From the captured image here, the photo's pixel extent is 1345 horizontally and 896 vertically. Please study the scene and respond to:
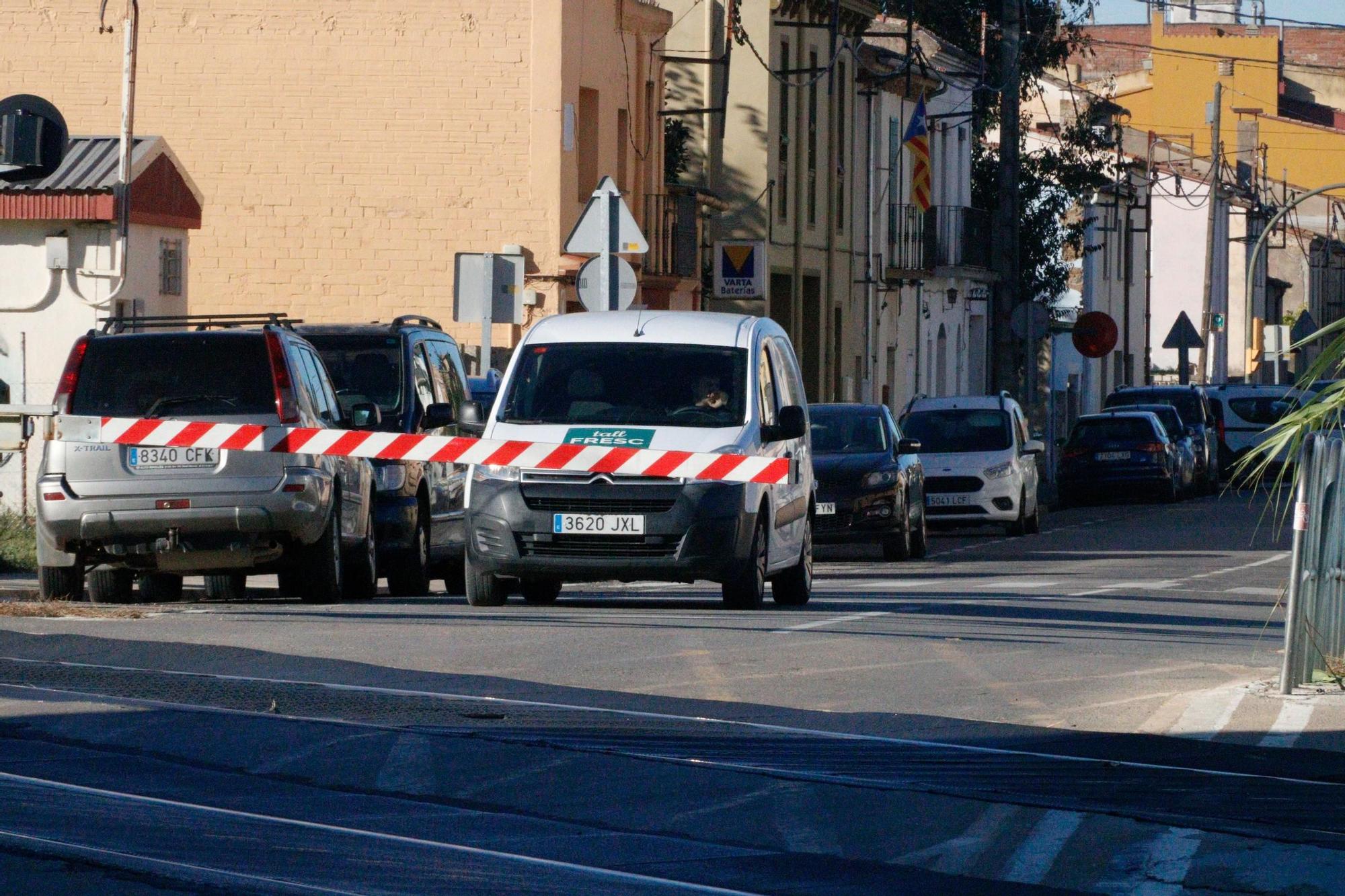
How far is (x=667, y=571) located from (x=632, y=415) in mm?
1206

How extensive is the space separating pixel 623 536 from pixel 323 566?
2.15 meters

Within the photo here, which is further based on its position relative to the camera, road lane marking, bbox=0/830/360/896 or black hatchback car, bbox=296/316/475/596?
black hatchback car, bbox=296/316/475/596

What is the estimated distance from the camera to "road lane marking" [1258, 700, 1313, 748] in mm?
10242

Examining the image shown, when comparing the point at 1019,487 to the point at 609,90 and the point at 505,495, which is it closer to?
the point at 609,90

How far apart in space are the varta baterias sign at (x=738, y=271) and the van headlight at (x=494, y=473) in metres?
12.4

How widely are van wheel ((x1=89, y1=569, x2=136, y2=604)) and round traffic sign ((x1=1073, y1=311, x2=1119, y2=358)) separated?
89.3 ft

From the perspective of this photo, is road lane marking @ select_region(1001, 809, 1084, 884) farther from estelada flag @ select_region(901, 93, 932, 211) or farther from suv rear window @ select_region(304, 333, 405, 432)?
estelada flag @ select_region(901, 93, 932, 211)

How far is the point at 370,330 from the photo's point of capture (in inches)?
764

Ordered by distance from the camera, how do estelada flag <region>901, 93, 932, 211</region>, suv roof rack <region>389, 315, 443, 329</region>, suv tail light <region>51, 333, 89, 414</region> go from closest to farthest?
suv tail light <region>51, 333, 89, 414</region>, suv roof rack <region>389, 315, 443, 329</region>, estelada flag <region>901, 93, 932, 211</region>

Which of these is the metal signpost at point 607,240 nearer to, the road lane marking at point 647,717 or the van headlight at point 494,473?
the van headlight at point 494,473

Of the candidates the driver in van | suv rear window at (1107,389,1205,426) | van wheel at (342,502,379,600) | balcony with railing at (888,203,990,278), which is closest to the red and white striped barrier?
the driver in van

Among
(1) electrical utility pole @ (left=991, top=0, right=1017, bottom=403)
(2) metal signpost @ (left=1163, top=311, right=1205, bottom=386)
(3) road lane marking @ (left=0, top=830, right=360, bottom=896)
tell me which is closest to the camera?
(3) road lane marking @ (left=0, top=830, right=360, bottom=896)

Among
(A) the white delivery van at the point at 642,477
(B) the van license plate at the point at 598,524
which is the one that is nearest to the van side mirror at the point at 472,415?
(A) the white delivery van at the point at 642,477

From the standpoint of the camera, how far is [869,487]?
2505cm
